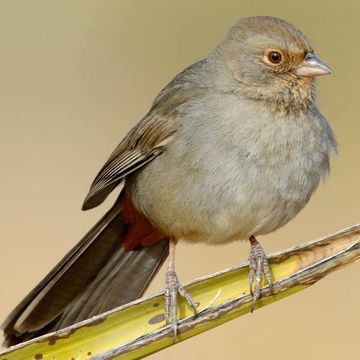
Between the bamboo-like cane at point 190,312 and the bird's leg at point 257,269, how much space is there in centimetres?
4

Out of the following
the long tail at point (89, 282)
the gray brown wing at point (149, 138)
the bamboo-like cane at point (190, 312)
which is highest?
the gray brown wing at point (149, 138)

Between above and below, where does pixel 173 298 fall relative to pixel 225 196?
below

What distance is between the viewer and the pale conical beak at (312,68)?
450cm

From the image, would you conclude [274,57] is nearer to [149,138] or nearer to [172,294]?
[149,138]

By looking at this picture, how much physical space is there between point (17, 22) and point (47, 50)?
39 cm

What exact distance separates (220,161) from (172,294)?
2.01 feet

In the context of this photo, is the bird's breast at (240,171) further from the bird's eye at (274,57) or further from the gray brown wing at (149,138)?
the bird's eye at (274,57)

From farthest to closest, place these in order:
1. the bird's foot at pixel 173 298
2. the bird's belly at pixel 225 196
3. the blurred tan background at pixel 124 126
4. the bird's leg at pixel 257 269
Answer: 1. the blurred tan background at pixel 124 126
2. the bird's belly at pixel 225 196
3. the bird's leg at pixel 257 269
4. the bird's foot at pixel 173 298

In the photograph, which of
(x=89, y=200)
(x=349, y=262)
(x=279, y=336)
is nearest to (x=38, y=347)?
(x=349, y=262)

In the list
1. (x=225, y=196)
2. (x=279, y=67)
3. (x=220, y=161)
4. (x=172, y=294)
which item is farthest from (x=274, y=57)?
(x=172, y=294)

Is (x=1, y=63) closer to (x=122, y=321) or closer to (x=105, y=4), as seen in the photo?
(x=105, y=4)

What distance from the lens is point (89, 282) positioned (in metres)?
4.98

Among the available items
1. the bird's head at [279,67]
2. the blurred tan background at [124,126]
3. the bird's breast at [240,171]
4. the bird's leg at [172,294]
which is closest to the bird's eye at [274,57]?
the bird's head at [279,67]

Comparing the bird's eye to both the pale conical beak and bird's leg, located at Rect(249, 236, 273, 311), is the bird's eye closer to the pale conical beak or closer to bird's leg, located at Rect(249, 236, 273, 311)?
the pale conical beak
